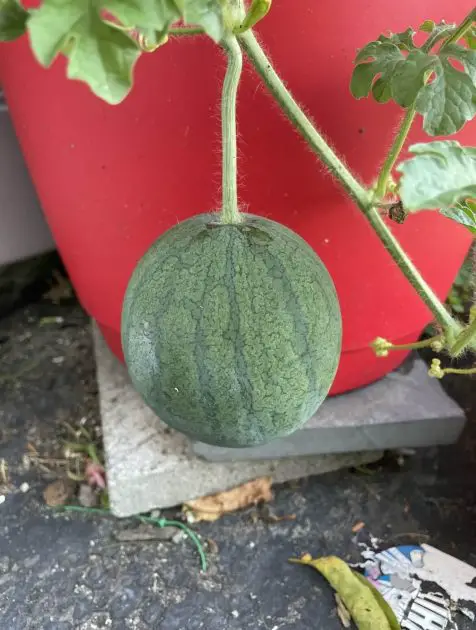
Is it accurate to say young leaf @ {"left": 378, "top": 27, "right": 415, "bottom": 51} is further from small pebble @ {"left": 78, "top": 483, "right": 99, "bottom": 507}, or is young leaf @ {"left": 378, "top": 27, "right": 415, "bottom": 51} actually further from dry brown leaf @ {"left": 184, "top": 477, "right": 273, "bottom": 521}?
small pebble @ {"left": 78, "top": 483, "right": 99, "bottom": 507}

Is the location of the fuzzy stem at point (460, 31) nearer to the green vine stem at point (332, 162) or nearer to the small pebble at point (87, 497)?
the green vine stem at point (332, 162)

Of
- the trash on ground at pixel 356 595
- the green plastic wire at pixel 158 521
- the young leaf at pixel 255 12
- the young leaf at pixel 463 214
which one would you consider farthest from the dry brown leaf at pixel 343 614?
the young leaf at pixel 255 12

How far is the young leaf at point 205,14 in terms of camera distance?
609 mm

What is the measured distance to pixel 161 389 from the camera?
0.87m

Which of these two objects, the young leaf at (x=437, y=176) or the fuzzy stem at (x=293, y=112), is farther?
the fuzzy stem at (x=293, y=112)

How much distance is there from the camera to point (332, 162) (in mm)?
871

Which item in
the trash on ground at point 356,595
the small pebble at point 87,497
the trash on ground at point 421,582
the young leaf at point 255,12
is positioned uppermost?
the young leaf at point 255,12

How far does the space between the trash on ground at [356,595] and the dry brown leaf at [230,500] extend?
18cm

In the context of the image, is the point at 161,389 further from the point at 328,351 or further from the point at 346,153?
the point at 346,153

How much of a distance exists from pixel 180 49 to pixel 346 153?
12.3 inches

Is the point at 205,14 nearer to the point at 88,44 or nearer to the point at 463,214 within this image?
the point at 88,44

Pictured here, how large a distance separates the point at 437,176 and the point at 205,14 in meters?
0.27

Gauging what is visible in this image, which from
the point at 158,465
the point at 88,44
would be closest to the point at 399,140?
the point at 88,44

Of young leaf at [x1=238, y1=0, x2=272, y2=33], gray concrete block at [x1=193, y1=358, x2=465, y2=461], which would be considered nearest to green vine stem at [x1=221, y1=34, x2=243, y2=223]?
young leaf at [x1=238, y1=0, x2=272, y2=33]
